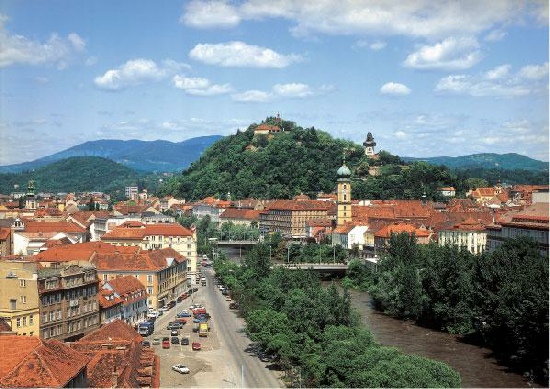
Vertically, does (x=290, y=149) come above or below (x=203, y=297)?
above

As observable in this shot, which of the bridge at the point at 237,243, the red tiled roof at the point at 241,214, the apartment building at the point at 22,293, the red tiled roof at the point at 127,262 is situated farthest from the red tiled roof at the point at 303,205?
the apartment building at the point at 22,293

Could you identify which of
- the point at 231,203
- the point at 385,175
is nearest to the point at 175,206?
the point at 231,203

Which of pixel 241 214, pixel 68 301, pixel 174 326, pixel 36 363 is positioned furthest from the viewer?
pixel 241 214

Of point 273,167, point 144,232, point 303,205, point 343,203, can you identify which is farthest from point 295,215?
point 144,232

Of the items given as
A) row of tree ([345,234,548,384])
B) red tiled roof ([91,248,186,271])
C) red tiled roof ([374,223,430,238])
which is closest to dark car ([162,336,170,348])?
red tiled roof ([91,248,186,271])

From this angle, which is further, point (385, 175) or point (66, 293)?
point (385, 175)

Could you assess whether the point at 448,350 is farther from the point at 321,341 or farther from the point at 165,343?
the point at 165,343

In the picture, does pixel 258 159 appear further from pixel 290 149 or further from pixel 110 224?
pixel 110 224
